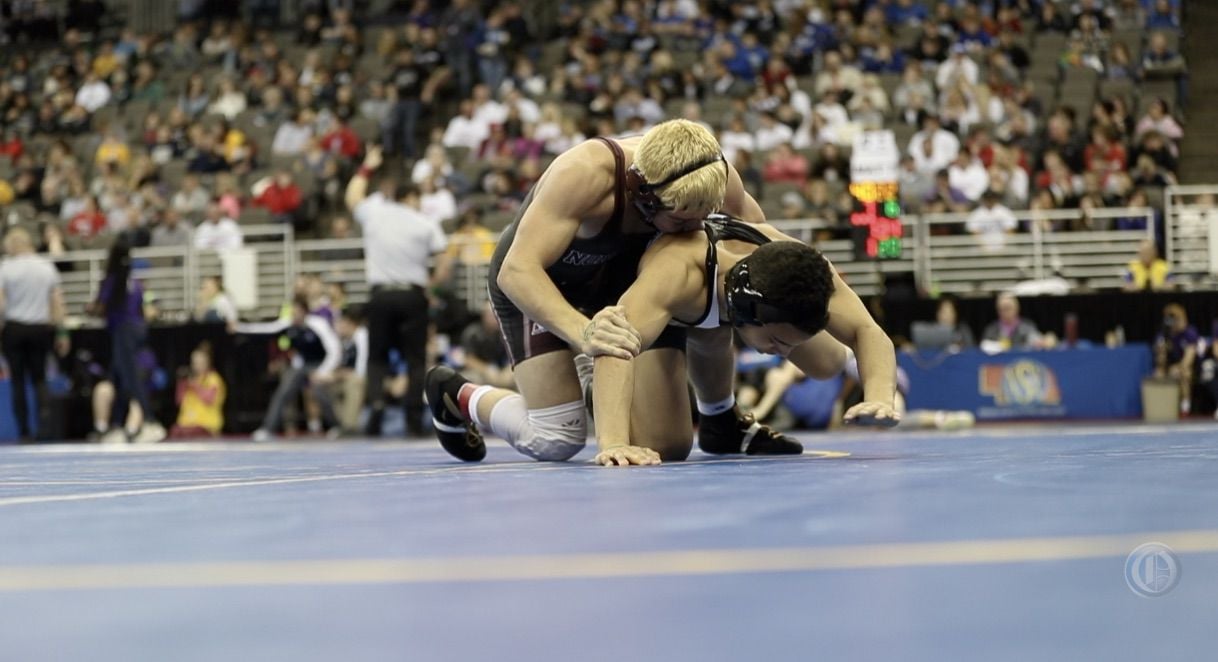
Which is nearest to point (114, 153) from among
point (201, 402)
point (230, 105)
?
point (230, 105)

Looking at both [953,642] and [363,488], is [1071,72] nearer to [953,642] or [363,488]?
[363,488]

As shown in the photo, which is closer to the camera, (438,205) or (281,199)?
(438,205)

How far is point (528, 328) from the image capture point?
4.16 meters

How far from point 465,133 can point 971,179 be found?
4317 mm

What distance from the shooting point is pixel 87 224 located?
1323 centimetres

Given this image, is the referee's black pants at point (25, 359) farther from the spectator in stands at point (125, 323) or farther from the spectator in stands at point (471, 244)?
the spectator in stands at point (471, 244)

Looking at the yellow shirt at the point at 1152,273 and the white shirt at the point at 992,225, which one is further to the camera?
the white shirt at the point at 992,225

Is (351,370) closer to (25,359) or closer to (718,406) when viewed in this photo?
(25,359)

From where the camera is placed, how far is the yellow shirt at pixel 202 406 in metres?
10.8

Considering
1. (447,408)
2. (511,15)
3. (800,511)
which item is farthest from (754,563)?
(511,15)

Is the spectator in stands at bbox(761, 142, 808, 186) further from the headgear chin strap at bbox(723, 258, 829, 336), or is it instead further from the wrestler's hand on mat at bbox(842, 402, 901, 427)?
the wrestler's hand on mat at bbox(842, 402, 901, 427)

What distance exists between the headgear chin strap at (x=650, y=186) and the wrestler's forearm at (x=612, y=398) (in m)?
0.38

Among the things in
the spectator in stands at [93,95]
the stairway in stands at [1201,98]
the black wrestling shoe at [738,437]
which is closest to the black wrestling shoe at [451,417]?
the black wrestling shoe at [738,437]

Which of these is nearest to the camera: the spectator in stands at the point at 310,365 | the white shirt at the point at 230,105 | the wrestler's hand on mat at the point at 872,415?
the wrestler's hand on mat at the point at 872,415
